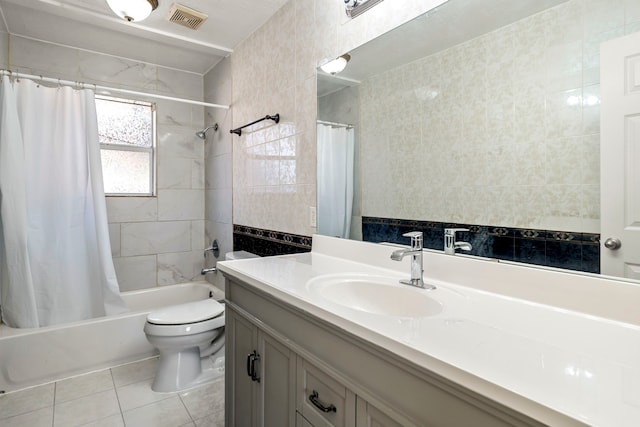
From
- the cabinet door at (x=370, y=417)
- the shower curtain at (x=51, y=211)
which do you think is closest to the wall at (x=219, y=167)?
the shower curtain at (x=51, y=211)

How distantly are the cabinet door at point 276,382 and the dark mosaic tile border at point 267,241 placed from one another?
2.52 feet

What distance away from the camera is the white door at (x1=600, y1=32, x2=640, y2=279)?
782 mm

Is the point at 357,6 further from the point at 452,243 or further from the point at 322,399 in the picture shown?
the point at 322,399

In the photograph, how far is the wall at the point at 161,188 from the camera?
2.70m

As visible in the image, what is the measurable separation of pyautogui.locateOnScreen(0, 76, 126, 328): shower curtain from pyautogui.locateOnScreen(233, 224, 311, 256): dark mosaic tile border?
897 mm

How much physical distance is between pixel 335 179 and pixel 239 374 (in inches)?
38.8

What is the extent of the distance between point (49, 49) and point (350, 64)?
246 centimetres

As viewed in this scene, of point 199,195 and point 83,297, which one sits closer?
point 83,297

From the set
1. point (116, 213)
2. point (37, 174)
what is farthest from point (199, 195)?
point (37, 174)

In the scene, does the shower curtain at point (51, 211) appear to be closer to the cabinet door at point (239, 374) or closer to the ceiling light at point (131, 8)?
the ceiling light at point (131, 8)

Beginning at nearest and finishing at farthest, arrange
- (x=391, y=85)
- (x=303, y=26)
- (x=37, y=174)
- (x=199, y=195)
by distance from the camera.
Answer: (x=391, y=85) < (x=303, y=26) < (x=37, y=174) < (x=199, y=195)

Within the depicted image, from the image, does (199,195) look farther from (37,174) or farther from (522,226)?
(522,226)

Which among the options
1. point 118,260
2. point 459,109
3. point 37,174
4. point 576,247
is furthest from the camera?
point 118,260

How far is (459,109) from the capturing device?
1.17m
